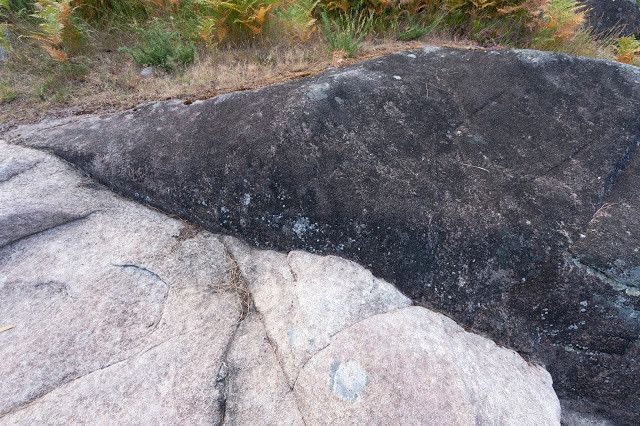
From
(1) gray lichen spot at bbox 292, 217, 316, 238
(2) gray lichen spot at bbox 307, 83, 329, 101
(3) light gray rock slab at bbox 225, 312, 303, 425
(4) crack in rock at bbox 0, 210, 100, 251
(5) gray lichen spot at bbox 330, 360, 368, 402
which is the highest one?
(2) gray lichen spot at bbox 307, 83, 329, 101

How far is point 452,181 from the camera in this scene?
4266mm

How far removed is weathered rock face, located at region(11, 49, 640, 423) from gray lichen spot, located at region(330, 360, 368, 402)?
337 mm

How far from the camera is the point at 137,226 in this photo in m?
4.41

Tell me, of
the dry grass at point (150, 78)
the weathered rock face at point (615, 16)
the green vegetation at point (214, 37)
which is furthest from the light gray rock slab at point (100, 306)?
the weathered rock face at point (615, 16)

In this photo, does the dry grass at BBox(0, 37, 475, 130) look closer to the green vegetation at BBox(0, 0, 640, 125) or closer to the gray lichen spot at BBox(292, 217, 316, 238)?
the green vegetation at BBox(0, 0, 640, 125)

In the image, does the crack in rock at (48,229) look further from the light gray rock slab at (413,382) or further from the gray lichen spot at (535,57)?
the gray lichen spot at (535,57)

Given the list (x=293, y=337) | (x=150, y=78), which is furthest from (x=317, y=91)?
(x=150, y=78)

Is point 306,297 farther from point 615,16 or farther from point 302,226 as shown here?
point 615,16

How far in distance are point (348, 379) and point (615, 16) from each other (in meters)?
11.1

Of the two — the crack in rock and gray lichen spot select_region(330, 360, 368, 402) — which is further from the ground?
gray lichen spot select_region(330, 360, 368, 402)

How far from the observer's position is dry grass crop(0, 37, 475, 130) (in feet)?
18.9

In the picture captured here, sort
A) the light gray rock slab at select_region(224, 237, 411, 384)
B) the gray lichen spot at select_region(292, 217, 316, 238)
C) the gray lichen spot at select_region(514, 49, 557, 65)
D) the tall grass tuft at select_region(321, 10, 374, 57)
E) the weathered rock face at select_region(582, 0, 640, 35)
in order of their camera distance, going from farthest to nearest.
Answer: the weathered rock face at select_region(582, 0, 640, 35) < the tall grass tuft at select_region(321, 10, 374, 57) < the gray lichen spot at select_region(514, 49, 557, 65) < the gray lichen spot at select_region(292, 217, 316, 238) < the light gray rock slab at select_region(224, 237, 411, 384)

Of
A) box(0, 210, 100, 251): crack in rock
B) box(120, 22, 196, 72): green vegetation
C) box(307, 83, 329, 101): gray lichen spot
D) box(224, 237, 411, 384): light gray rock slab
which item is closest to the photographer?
box(224, 237, 411, 384): light gray rock slab

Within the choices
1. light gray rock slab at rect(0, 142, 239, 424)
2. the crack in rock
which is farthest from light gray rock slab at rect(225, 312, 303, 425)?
the crack in rock
